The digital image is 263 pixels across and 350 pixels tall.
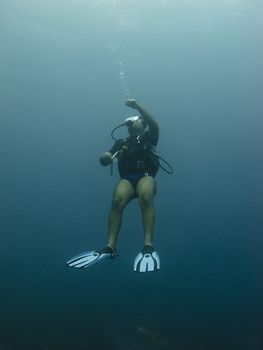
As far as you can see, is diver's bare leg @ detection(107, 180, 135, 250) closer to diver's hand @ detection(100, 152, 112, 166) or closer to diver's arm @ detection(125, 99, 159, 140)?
diver's hand @ detection(100, 152, 112, 166)

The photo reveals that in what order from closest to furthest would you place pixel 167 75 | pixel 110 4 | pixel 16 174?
pixel 110 4, pixel 167 75, pixel 16 174

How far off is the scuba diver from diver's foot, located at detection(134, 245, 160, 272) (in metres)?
0.02

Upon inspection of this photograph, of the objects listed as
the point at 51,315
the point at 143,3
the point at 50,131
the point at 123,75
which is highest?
the point at 143,3

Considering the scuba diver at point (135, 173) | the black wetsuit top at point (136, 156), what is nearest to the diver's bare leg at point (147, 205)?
the scuba diver at point (135, 173)

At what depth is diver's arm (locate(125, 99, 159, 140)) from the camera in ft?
18.2

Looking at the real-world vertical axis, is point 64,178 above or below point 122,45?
below

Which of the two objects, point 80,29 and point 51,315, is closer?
point 80,29

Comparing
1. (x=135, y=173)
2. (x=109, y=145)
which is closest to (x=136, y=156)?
(x=135, y=173)

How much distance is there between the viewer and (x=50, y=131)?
1502 centimetres

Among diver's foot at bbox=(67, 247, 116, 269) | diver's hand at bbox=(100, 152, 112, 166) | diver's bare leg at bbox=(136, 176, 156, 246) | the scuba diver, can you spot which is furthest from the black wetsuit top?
diver's foot at bbox=(67, 247, 116, 269)

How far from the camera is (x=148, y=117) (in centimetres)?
566

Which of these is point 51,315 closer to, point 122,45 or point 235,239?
point 235,239

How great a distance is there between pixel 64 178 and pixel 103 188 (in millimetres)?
1705

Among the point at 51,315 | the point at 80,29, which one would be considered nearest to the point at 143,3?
the point at 80,29
